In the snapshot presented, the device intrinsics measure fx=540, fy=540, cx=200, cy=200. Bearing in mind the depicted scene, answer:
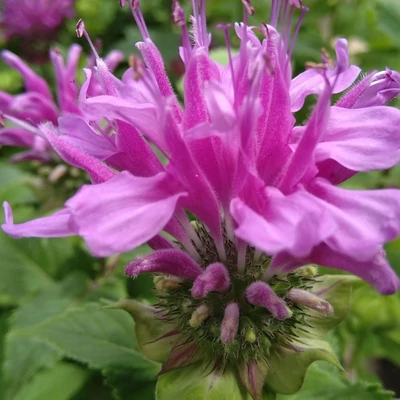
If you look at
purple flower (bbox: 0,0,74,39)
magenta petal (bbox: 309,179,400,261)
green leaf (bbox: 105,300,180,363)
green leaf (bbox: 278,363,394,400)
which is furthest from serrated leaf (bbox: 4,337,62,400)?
purple flower (bbox: 0,0,74,39)

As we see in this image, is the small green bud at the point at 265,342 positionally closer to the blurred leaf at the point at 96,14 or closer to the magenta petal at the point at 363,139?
the magenta petal at the point at 363,139

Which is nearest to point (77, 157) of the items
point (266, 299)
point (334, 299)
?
point (266, 299)

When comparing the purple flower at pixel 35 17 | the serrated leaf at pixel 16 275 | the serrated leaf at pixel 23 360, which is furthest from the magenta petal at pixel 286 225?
the purple flower at pixel 35 17

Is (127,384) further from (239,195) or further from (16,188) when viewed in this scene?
(16,188)

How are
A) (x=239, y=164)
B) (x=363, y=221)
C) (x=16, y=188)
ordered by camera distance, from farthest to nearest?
(x=16, y=188) < (x=239, y=164) < (x=363, y=221)

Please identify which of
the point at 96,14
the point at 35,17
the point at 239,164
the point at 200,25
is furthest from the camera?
the point at 96,14

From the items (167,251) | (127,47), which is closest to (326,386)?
(167,251)

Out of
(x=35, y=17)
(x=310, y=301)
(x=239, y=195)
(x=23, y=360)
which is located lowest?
(x=23, y=360)
